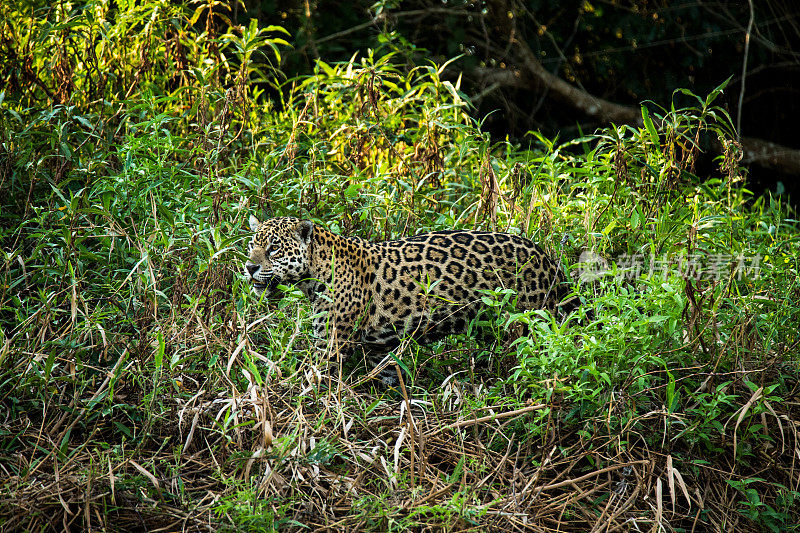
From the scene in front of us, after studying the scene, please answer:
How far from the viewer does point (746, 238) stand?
5.93m

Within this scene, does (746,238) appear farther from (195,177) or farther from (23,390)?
(23,390)

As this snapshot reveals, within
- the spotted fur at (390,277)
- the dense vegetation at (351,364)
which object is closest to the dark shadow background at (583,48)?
the dense vegetation at (351,364)

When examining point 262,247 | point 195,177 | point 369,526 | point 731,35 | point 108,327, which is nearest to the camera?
point 369,526

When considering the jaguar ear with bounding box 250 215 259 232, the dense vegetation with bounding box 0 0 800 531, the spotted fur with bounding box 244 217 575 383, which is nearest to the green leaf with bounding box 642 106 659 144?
the dense vegetation with bounding box 0 0 800 531

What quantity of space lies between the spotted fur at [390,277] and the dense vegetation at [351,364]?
16 cm

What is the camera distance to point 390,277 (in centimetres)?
511

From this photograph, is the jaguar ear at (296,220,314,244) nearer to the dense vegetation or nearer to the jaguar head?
the jaguar head

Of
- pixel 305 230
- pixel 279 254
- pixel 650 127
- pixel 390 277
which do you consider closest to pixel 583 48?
pixel 650 127

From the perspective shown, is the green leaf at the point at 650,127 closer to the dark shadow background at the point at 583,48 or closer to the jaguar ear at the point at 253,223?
the jaguar ear at the point at 253,223

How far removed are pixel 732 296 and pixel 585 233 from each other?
1107 mm

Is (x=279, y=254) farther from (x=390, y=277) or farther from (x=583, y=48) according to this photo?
(x=583, y=48)

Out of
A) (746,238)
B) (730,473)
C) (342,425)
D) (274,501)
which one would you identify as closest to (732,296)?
(746,238)

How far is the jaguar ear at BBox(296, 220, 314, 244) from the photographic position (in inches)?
196

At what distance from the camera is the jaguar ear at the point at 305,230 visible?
4984 millimetres
